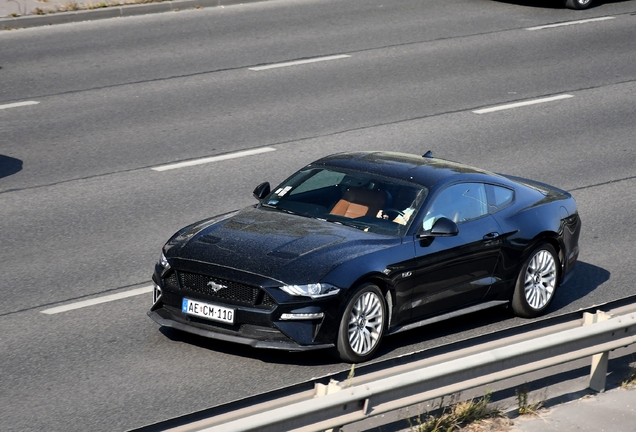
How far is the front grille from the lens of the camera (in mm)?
7504

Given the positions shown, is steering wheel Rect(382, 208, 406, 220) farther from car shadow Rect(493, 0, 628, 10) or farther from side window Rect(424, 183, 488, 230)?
car shadow Rect(493, 0, 628, 10)

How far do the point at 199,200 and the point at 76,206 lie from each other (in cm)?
141

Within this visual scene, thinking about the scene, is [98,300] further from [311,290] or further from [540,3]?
[540,3]

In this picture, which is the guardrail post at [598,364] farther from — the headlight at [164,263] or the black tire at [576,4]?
the black tire at [576,4]

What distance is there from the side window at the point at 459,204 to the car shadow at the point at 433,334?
945 mm

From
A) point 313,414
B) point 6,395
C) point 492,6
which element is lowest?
point 6,395

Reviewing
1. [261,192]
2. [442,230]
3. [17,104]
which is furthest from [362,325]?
[17,104]

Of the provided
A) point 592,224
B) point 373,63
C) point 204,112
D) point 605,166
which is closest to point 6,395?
point 592,224

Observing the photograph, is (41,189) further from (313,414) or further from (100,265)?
(313,414)

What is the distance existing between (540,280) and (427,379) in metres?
3.72

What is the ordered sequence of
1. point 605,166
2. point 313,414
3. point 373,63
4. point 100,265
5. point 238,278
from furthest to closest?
1. point 373,63
2. point 605,166
3. point 100,265
4. point 238,278
5. point 313,414

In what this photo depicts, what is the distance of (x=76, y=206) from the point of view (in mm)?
11688

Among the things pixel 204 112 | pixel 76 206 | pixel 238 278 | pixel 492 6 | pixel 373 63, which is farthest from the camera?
pixel 492 6

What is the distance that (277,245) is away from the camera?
25.8ft
